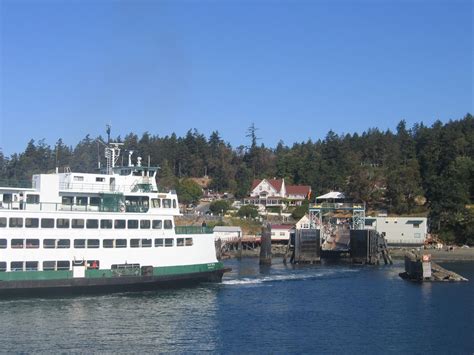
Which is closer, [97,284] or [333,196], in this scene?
[97,284]

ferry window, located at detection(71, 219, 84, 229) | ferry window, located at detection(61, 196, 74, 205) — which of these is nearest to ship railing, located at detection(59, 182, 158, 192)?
ferry window, located at detection(61, 196, 74, 205)

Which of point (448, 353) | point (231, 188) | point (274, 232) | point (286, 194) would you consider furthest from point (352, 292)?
point (231, 188)

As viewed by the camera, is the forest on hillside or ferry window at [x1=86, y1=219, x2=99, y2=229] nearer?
ferry window at [x1=86, y1=219, x2=99, y2=229]

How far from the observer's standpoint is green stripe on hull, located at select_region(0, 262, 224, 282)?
36688 millimetres

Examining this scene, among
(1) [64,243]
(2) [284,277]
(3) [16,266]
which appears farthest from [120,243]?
(2) [284,277]

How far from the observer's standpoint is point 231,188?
12238cm

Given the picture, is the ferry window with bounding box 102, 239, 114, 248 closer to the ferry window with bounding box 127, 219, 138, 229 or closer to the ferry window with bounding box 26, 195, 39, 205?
the ferry window with bounding box 127, 219, 138, 229

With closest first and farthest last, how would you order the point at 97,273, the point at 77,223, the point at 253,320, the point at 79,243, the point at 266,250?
the point at 253,320 → the point at 79,243 → the point at 77,223 → the point at 97,273 → the point at 266,250

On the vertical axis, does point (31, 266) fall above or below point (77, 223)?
below

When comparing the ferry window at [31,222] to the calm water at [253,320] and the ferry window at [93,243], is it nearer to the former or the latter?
the ferry window at [93,243]

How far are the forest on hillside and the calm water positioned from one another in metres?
33.4

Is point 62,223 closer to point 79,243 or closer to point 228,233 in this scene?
point 79,243

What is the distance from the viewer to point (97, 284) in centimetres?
3894

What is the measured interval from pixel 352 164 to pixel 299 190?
10383 millimetres
